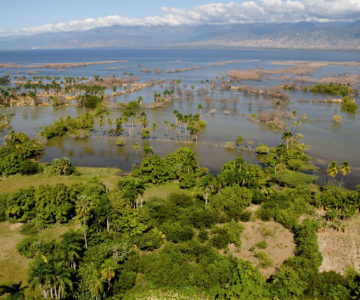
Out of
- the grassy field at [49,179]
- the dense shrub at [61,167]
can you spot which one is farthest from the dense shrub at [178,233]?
the dense shrub at [61,167]

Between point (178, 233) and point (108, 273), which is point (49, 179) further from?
point (108, 273)

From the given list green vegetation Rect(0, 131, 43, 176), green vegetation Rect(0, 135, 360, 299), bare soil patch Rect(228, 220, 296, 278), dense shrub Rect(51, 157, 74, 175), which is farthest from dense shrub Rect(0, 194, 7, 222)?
bare soil patch Rect(228, 220, 296, 278)

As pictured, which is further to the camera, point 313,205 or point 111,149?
point 111,149

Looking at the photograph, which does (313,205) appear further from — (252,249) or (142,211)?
A: (142,211)

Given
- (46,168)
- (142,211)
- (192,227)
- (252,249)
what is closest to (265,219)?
(252,249)

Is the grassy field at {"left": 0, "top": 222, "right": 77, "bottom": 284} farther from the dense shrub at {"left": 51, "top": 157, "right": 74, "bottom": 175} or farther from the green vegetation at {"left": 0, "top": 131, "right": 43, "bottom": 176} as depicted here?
the green vegetation at {"left": 0, "top": 131, "right": 43, "bottom": 176}

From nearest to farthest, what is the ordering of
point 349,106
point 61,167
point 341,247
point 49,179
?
point 341,247 < point 49,179 < point 61,167 < point 349,106

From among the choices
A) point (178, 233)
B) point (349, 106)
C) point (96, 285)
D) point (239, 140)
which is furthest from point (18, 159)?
point (349, 106)

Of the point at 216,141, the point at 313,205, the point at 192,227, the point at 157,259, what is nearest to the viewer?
the point at 157,259
